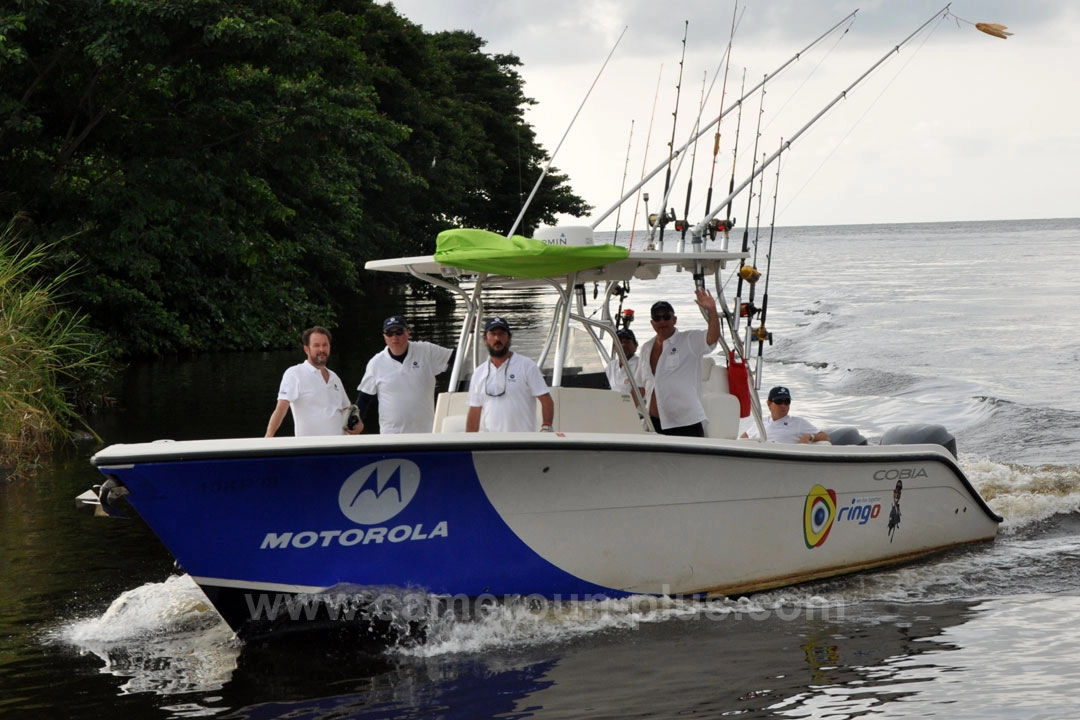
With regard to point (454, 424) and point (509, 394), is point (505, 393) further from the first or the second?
point (454, 424)

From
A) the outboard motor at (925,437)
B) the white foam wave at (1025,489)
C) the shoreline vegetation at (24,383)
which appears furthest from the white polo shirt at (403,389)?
the shoreline vegetation at (24,383)

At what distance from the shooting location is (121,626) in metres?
7.93

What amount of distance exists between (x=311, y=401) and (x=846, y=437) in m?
4.32

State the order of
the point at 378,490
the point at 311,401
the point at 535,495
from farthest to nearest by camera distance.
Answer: the point at 311,401
the point at 535,495
the point at 378,490

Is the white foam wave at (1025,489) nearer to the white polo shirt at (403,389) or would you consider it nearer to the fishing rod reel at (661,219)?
the fishing rod reel at (661,219)

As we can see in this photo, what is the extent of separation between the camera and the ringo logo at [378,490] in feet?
22.7

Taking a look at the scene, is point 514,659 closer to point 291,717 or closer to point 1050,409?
point 291,717

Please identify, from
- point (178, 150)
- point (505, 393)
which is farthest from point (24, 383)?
point (178, 150)

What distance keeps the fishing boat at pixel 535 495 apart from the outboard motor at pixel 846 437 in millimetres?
937

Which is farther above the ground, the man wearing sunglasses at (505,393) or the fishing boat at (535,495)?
the man wearing sunglasses at (505,393)

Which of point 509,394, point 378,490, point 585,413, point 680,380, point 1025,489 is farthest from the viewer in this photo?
point 1025,489

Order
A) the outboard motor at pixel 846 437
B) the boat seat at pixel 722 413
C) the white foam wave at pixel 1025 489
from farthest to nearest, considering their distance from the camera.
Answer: the white foam wave at pixel 1025 489 < the outboard motor at pixel 846 437 < the boat seat at pixel 722 413

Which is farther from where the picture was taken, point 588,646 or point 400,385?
point 400,385

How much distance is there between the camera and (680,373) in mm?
8555
